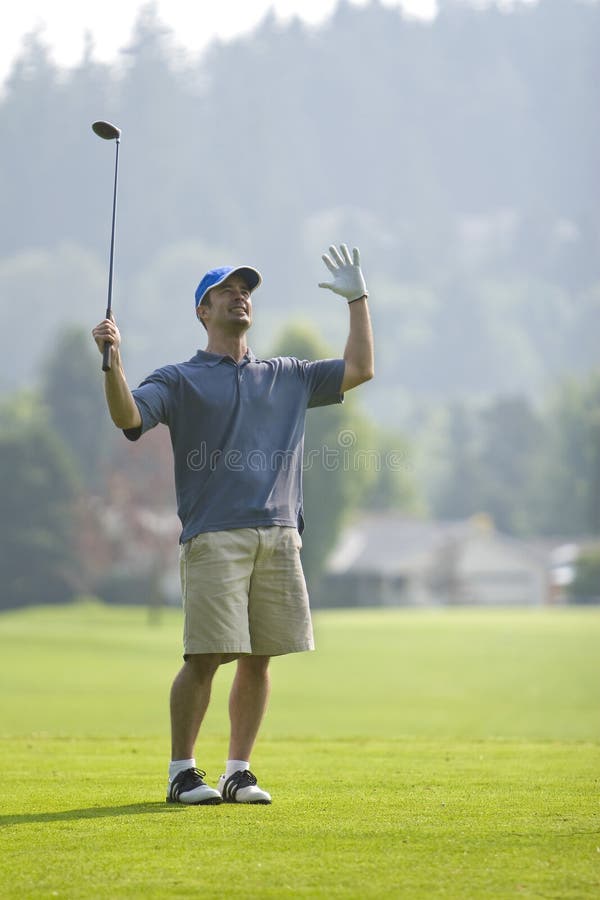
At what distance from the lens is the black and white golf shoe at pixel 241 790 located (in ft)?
20.4

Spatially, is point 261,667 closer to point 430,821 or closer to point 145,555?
point 430,821

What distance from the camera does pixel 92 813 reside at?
5.95 m

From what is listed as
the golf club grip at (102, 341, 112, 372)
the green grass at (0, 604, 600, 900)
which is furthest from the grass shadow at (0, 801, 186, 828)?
the golf club grip at (102, 341, 112, 372)

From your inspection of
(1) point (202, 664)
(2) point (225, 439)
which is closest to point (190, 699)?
(1) point (202, 664)

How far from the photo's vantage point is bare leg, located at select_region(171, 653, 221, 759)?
258 inches

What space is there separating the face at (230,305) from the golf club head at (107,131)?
4.45ft

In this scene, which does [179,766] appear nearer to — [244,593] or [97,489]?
[244,593]

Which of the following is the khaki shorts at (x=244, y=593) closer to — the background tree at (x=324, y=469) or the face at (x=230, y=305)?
the face at (x=230, y=305)

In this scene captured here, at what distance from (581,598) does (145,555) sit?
3046cm

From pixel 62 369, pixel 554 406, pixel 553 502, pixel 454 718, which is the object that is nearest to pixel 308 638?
pixel 454 718

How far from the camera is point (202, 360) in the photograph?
6.83 m

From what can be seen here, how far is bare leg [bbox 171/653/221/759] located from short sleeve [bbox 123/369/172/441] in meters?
1.08

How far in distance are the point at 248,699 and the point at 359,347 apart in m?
1.80

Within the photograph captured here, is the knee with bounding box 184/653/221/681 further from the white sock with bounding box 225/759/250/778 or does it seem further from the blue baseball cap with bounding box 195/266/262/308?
the blue baseball cap with bounding box 195/266/262/308
